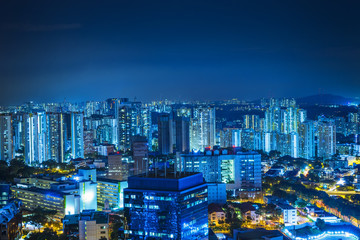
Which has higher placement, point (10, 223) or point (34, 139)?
point (34, 139)

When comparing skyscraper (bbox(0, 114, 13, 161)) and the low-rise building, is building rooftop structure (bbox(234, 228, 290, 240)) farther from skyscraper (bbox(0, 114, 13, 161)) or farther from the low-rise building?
skyscraper (bbox(0, 114, 13, 161))

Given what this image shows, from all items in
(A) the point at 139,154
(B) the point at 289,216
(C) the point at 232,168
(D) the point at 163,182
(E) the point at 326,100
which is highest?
(E) the point at 326,100

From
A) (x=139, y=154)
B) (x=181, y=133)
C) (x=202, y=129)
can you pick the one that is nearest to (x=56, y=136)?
(x=139, y=154)

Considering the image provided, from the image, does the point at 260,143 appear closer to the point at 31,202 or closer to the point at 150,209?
the point at 31,202

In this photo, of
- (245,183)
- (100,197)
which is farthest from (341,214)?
(100,197)

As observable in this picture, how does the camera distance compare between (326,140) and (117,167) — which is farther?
(326,140)

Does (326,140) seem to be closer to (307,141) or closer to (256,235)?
(307,141)

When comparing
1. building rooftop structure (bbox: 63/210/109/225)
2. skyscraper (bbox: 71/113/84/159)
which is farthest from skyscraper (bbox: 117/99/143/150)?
building rooftop structure (bbox: 63/210/109/225)

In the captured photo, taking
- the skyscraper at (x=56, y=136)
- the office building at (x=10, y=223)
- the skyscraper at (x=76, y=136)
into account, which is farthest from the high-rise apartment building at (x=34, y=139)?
the office building at (x=10, y=223)
